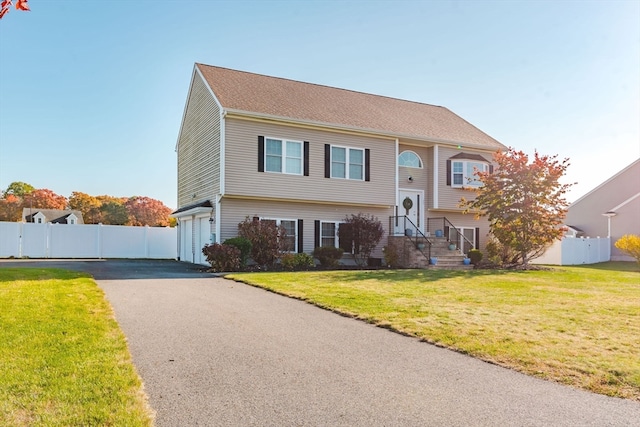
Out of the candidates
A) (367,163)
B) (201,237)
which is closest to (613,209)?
(367,163)

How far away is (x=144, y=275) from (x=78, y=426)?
11.2 metres

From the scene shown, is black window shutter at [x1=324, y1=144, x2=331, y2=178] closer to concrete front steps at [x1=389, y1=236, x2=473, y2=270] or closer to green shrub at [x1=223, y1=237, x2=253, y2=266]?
concrete front steps at [x1=389, y1=236, x2=473, y2=270]

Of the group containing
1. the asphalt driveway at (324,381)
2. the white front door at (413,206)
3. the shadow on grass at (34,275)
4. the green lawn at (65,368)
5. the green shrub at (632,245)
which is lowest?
the asphalt driveway at (324,381)

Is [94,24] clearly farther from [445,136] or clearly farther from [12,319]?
[445,136]

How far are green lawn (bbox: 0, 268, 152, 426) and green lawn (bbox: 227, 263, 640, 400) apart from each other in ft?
12.2

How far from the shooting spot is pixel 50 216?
5634 centimetres

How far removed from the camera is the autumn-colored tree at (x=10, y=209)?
5947cm

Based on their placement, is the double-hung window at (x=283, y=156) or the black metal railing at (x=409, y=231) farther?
the black metal railing at (x=409, y=231)

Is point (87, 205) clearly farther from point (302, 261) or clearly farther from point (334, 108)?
Answer: point (302, 261)

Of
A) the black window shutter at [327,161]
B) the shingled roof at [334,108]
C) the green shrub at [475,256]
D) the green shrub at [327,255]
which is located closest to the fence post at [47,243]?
the shingled roof at [334,108]

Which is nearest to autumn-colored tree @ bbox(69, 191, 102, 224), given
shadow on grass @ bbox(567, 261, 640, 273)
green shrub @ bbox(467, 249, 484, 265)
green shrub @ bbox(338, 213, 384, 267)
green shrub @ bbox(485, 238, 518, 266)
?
green shrub @ bbox(338, 213, 384, 267)

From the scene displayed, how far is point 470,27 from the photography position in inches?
564

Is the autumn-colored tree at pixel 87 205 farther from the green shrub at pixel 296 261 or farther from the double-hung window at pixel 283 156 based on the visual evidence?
the green shrub at pixel 296 261

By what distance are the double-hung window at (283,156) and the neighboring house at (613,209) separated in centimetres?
2100
